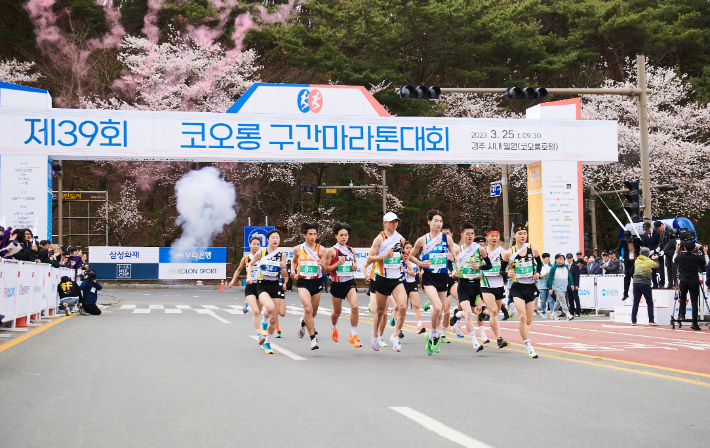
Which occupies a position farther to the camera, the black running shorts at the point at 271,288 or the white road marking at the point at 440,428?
the black running shorts at the point at 271,288

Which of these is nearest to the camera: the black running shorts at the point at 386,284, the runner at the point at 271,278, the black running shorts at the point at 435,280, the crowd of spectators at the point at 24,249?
the black running shorts at the point at 386,284

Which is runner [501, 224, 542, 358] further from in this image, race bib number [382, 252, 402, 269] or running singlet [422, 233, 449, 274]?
race bib number [382, 252, 402, 269]

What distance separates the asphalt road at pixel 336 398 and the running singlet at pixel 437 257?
1.32 metres

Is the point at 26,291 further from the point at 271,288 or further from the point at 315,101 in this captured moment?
the point at 315,101

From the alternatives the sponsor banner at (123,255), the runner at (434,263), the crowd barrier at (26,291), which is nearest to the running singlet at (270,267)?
the runner at (434,263)

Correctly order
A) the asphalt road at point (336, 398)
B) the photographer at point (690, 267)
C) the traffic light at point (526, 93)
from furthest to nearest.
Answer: the traffic light at point (526, 93) → the photographer at point (690, 267) → the asphalt road at point (336, 398)

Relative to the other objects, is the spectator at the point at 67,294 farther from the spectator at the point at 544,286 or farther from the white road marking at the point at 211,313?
the spectator at the point at 544,286

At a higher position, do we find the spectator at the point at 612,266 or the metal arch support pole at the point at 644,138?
the metal arch support pole at the point at 644,138

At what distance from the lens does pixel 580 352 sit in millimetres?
12086

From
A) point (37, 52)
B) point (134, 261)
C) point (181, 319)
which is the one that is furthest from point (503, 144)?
point (37, 52)

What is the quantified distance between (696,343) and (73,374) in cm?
1075

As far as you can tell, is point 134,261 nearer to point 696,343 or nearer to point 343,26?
point 343,26

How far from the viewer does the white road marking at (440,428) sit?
5.44 m

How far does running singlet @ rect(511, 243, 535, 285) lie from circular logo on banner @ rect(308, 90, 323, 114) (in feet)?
57.2
